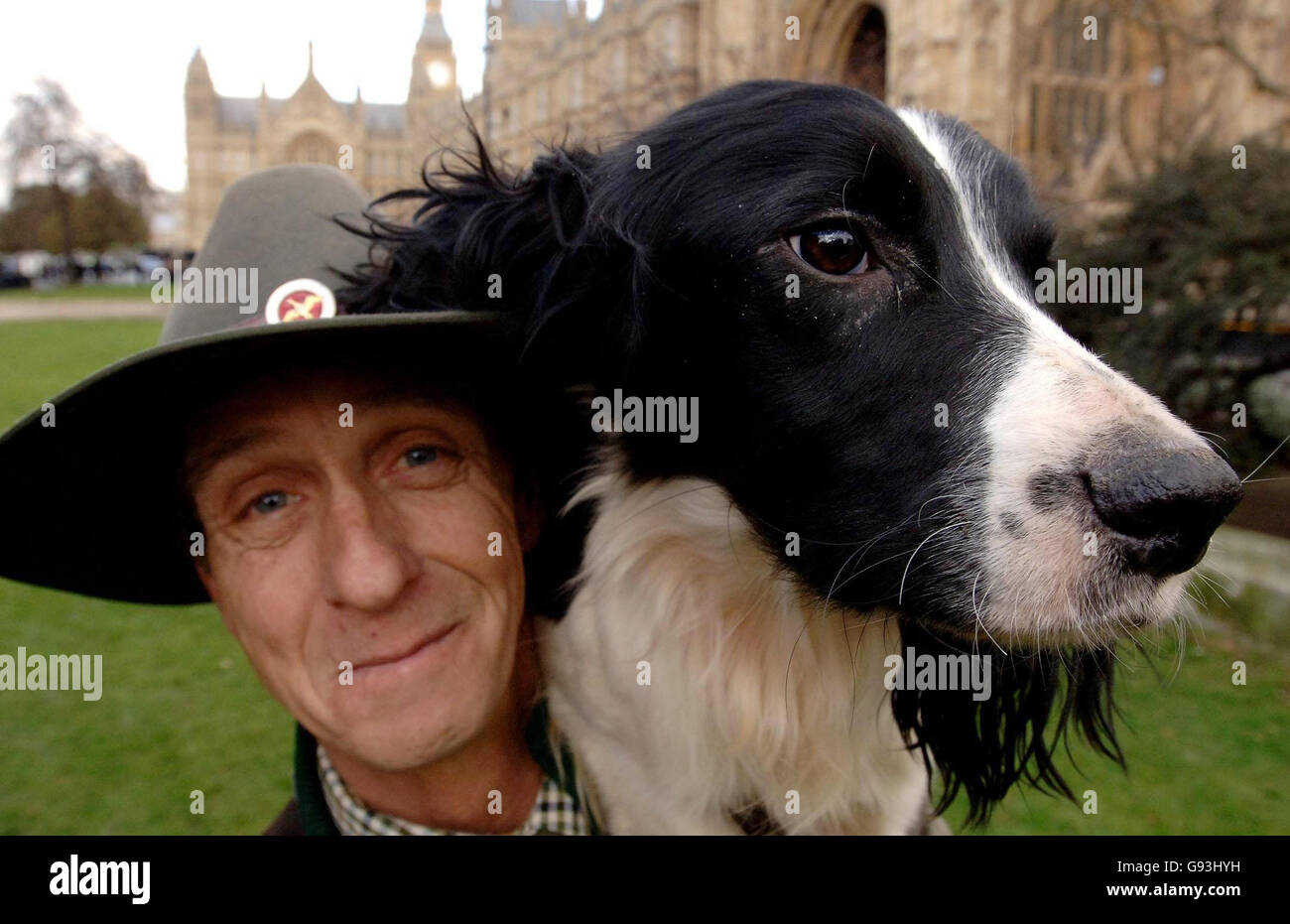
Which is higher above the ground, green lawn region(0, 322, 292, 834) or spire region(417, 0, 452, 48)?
spire region(417, 0, 452, 48)

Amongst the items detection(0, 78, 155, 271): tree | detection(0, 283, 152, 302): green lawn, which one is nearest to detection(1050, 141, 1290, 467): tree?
detection(0, 78, 155, 271): tree

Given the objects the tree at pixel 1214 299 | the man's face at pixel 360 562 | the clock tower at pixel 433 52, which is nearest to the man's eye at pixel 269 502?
A: the man's face at pixel 360 562

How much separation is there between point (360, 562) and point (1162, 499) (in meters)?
1.37

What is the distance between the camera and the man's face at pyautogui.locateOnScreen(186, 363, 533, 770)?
6.32 feet

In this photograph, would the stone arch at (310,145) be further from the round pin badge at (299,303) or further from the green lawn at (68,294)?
the round pin badge at (299,303)

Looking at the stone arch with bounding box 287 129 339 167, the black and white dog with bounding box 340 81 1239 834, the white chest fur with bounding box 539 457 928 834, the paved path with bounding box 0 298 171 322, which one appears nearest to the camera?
the black and white dog with bounding box 340 81 1239 834

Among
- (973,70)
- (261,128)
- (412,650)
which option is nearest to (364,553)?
(412,650)

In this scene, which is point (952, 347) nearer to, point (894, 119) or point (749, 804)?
point (894, 119)

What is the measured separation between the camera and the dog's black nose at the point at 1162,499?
1.39 m

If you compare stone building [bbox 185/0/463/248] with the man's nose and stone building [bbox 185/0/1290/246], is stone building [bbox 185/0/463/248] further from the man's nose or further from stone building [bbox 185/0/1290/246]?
the man's nose

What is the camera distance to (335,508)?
1.92 meters

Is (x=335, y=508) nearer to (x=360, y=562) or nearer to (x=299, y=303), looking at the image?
(x=360, y=562)

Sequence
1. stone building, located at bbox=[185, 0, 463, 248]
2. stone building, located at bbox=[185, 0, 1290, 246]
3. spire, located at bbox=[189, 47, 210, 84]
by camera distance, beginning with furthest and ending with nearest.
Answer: spire, located at bbox=[189, 47, 210, 84] < stone building, located at bbox=[185, 0, 463, 248] < stone building, located at bbox=[185, 0, 1290, 246]

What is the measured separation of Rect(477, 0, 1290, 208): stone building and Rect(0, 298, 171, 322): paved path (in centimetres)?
1903
